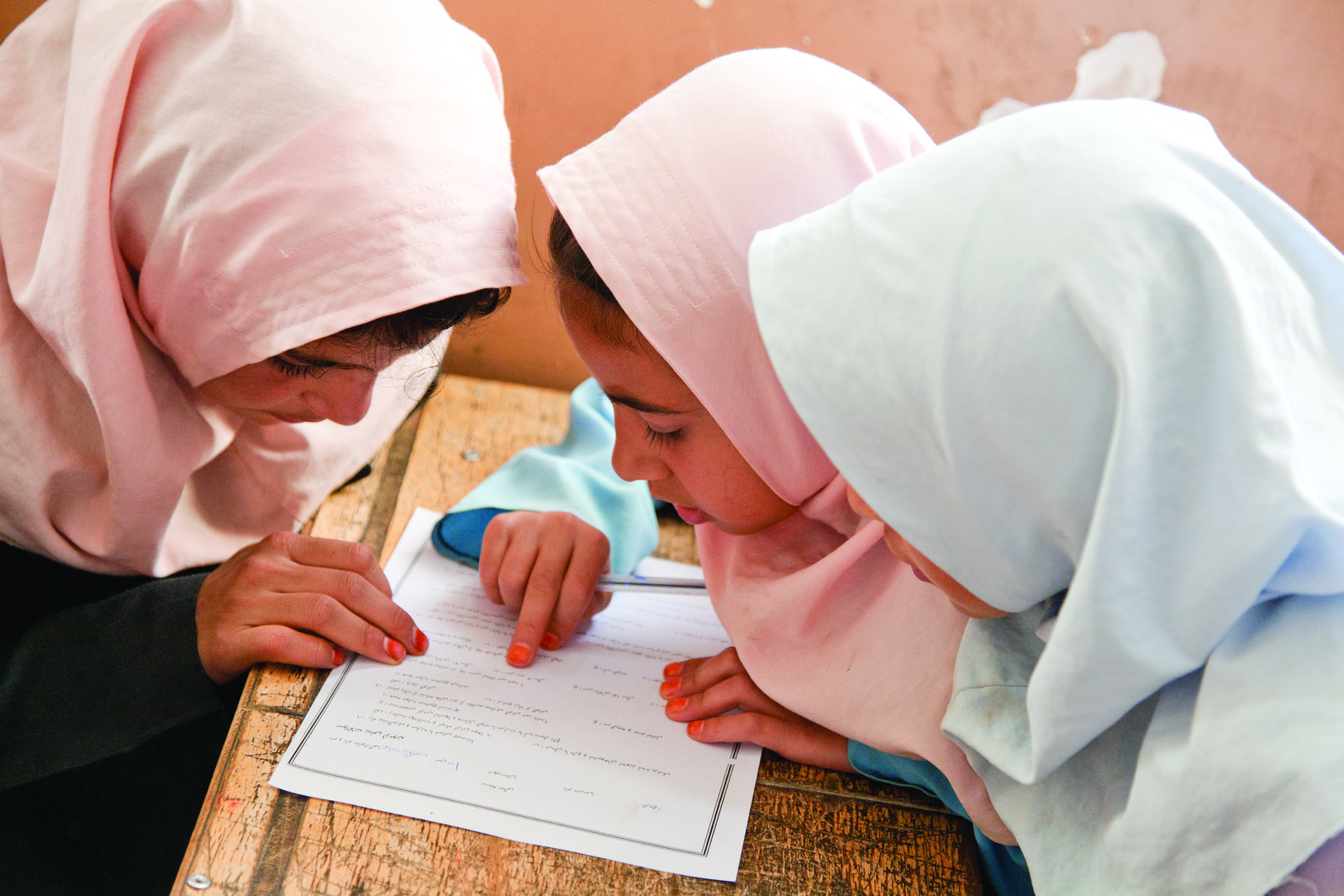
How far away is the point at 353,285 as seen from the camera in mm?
823

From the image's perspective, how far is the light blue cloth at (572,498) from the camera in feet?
3.44

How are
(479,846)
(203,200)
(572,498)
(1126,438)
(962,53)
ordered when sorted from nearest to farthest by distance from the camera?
(1126,438) → (479,846) → (203,200) → (572,498) → (962,53)

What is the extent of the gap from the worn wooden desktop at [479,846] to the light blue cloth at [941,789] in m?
0.01

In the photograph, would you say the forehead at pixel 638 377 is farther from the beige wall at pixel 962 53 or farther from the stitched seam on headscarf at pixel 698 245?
the beige wall at pixel 962 53

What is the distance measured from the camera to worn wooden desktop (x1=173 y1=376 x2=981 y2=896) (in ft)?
2.19

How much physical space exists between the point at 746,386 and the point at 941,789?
360 millimetres

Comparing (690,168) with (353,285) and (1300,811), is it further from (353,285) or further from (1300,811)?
(1300,811)

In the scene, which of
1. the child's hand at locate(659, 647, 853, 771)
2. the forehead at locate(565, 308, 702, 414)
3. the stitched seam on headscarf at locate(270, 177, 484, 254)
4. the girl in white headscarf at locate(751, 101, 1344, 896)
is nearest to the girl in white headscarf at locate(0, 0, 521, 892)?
the stitched seam on headscarf at locate(270, 177, 484, 254)

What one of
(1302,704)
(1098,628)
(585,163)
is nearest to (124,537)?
(585,163)

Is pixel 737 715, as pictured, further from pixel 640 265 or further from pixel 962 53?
pixel 962 53

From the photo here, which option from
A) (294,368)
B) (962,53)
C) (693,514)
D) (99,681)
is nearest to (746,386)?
(693,514)

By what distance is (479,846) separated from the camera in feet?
2.30

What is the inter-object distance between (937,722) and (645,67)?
101 centimetres

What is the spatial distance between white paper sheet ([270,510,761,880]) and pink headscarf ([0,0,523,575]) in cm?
31
